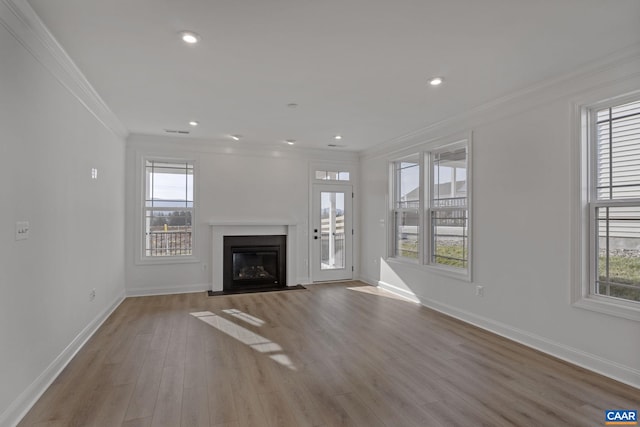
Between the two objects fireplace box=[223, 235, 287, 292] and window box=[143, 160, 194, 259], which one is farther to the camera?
fireplace box=[223, 235, 287, 292]

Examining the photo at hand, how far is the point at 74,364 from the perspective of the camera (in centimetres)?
300

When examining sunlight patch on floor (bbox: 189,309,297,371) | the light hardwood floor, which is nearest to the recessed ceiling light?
the light hardwood floor

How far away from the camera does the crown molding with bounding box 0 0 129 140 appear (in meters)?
2.08

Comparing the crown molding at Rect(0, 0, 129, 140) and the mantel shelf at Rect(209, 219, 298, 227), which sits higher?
the crown molding at Rect(0, 0, 129, 140)

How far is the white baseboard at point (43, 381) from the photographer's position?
2119mm

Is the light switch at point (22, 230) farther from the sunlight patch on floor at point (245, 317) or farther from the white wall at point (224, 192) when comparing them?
the white wall at point (224, 192)

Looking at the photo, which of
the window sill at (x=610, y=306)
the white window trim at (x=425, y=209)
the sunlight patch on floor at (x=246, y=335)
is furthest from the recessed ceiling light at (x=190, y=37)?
the window sill at (x=610, y=306)

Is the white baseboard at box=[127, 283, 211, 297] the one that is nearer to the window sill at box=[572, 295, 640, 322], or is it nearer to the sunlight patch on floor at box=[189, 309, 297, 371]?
the sunlight patch on floor at box=[189, 309, 297, 371]

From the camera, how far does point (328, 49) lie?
2707 mm

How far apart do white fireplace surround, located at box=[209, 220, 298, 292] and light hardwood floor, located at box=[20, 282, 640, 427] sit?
1563 mm

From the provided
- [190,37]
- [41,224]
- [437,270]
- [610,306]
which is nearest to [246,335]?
[41,224]

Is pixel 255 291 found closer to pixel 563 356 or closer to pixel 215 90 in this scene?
pixel 215 90

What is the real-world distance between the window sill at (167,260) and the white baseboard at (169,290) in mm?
425

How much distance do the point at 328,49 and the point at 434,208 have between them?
3082mm
